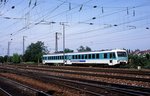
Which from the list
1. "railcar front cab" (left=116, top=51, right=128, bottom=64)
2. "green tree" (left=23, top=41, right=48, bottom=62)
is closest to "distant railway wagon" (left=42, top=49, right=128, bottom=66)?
"railcar front cab" (left=116, top=51, right=128, bottom=64)

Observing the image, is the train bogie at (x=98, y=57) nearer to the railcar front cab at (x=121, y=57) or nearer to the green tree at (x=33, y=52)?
the railcar front cab at (x=121, y=57)

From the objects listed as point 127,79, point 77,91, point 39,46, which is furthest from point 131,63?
point 39,46

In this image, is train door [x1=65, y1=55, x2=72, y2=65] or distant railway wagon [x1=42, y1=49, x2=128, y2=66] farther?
train door [x1=65, y1=55, x2=72, y2=65]

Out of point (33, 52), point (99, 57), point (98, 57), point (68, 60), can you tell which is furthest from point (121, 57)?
point (33, 52)

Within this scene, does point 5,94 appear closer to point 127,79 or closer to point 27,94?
point 27,94

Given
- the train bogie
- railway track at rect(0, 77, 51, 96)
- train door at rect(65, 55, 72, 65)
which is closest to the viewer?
railway track at rect(0, 77, 51, 96)

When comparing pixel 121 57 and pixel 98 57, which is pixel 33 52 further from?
pixel 121 57

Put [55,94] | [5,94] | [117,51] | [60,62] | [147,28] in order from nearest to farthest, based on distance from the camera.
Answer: [55,94] < [5,94] < [147,28] < [117,51] < [60,62]

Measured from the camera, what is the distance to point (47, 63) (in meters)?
72.9

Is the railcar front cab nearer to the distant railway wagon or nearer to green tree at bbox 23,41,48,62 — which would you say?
the distant railway wagon

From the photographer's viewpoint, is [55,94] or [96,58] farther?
[96,58]

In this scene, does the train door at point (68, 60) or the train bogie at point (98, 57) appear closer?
the train bogie at point (98, 57)

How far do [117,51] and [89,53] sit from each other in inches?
253

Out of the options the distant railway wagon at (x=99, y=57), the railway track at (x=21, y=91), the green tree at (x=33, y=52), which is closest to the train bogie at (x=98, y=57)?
the distant railway wagon at (x=99, y=57)
